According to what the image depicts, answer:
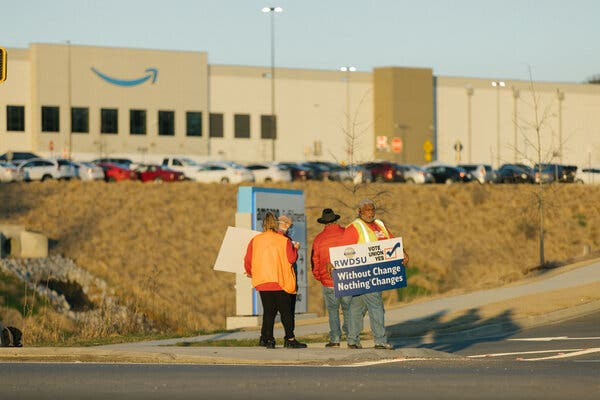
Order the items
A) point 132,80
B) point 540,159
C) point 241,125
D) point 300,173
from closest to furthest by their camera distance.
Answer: point 540,159 < point 300,173 < point 132,80 < point 241,125

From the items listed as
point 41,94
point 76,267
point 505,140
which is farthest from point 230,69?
point 76,267

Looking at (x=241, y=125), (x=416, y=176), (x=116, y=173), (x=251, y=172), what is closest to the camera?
(x=116, y=173)

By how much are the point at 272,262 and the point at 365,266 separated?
3.93ft

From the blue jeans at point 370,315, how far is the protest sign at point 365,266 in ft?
0.53

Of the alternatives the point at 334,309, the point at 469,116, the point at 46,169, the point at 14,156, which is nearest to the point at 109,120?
the point at 14,156

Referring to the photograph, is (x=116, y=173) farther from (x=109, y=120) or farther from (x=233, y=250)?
(x=233, y=250)

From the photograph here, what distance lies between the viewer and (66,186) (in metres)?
58.7

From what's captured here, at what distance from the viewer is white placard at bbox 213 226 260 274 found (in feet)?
68.1

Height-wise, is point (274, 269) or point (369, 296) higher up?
point (274, 269)

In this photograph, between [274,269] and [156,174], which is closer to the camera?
[274,269]

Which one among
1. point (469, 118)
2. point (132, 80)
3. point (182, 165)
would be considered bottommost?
point (182, 165)

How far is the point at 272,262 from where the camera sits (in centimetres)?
1705

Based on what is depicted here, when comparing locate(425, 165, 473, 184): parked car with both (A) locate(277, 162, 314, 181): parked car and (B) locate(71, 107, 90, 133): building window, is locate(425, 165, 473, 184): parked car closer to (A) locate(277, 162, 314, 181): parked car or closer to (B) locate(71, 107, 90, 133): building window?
(A) locate(277, 162, 314, 181): parked car

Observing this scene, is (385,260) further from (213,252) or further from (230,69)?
(230,69)
